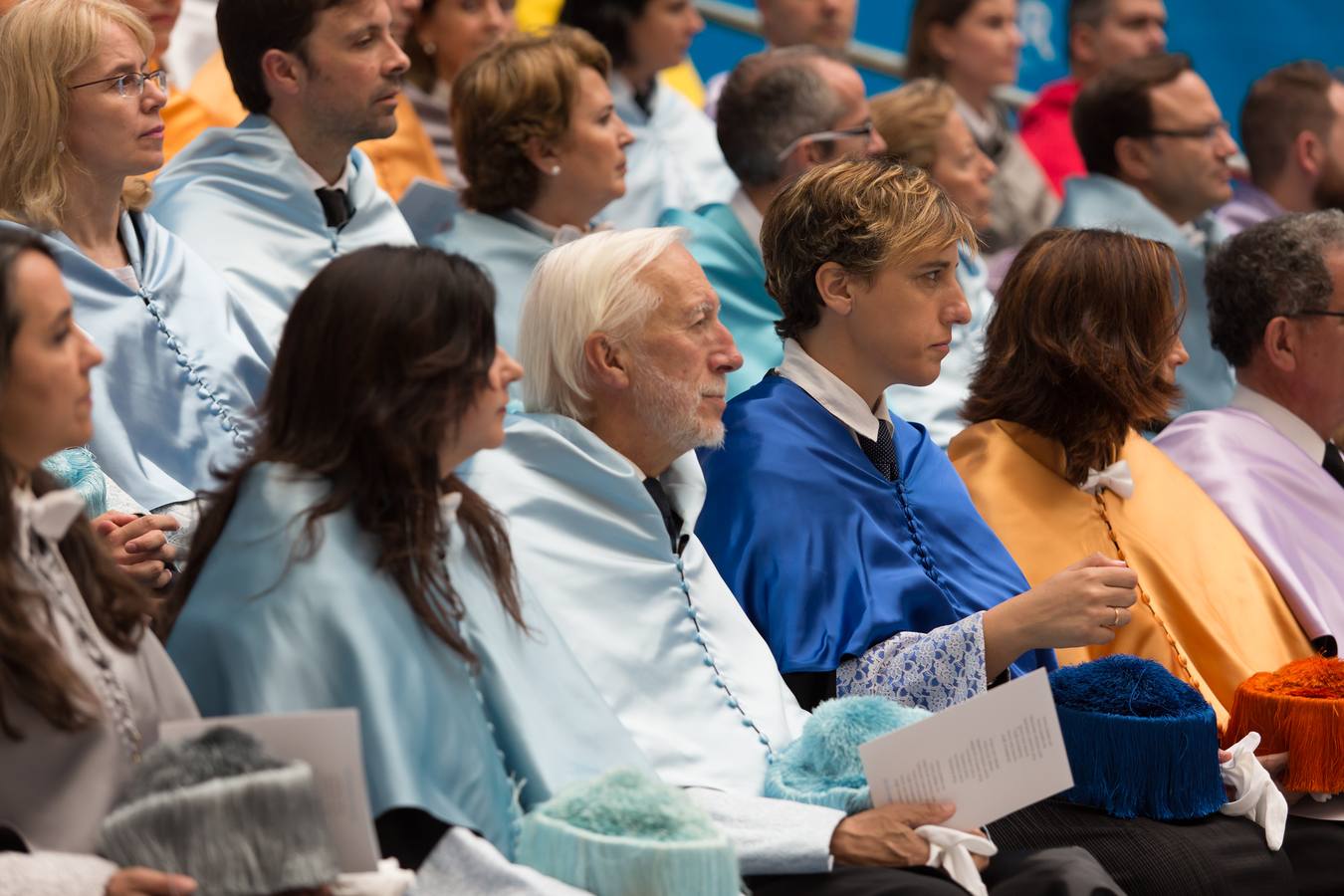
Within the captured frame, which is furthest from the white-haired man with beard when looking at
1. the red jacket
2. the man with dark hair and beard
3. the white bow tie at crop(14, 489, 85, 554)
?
the red jacket

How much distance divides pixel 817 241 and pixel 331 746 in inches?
79.3

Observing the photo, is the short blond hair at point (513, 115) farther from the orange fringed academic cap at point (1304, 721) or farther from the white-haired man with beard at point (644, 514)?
the orange fringed academic cap at point (1304, 721)

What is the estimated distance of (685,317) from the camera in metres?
3.86

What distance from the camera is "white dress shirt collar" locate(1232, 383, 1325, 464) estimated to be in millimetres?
5156

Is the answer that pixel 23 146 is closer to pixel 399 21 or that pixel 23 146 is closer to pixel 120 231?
pixel 120 231

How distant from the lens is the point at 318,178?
5270mm

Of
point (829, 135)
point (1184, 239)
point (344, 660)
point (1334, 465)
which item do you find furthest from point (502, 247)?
point (344, 660)

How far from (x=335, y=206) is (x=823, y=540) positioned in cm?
194

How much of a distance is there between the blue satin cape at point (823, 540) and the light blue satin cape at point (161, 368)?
106 cm

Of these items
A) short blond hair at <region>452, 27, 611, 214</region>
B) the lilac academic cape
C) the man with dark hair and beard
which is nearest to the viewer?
the lilac academic cape

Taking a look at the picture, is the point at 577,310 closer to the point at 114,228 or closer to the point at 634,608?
the point at 634,608

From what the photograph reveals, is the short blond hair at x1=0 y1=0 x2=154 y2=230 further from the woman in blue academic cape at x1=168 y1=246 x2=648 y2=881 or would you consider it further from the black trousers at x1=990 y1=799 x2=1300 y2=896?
the black trousers at x1=990 y1=799 x2=1300 y2=896

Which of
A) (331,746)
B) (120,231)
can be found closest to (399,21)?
(120,231)

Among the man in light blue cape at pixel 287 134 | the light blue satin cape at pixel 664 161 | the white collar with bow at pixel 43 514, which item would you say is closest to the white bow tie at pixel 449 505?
the white collar with bow at pixel 43 514
